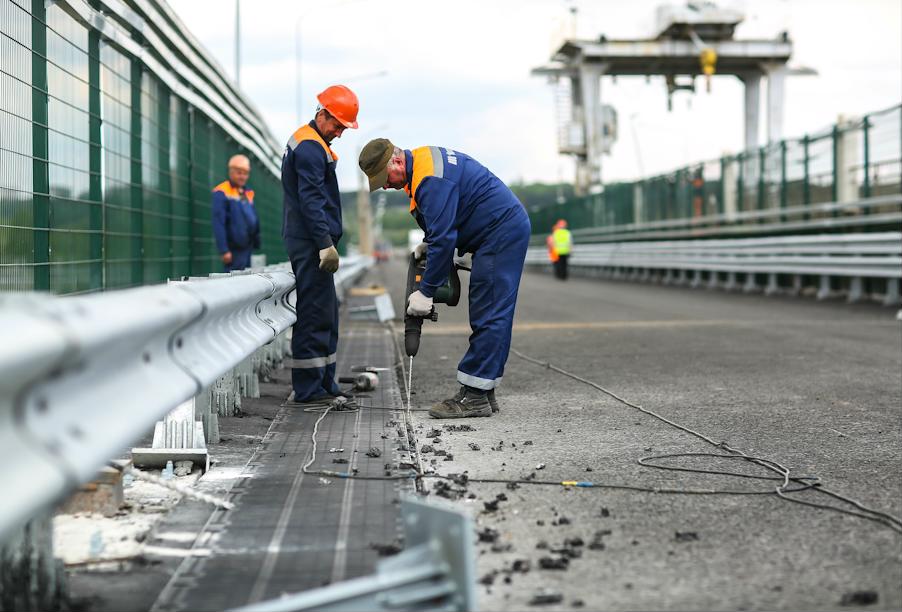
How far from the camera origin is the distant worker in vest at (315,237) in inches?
298

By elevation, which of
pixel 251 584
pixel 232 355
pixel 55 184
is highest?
pixel 55 184

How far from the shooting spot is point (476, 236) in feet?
23.8

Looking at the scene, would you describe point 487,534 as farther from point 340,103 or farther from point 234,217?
point 234,217

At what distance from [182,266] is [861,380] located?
246 inches

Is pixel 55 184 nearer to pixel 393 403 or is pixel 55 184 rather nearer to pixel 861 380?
pixel 393 403

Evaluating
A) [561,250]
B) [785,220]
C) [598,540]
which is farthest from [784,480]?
[561,250]

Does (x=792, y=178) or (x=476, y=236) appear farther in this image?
(x=792, y=178)

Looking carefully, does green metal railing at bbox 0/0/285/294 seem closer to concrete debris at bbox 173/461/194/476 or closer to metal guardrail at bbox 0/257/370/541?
concrete debris at bbox 173/461/194/476

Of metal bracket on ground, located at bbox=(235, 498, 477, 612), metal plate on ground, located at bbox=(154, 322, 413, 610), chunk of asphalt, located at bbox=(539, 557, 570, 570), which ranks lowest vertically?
metal plate on ground, located at bbox=(154, 322, 413, 610)

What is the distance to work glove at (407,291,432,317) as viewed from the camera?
22.9ft

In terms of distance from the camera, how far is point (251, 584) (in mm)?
3490

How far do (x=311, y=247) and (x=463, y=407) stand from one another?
5.15 feet

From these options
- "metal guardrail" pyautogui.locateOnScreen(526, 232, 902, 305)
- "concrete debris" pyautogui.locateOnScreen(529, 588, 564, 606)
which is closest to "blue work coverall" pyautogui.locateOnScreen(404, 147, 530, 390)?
"concrete debris" pyautogui.locateOnScreen(529, 588, 564, 606)

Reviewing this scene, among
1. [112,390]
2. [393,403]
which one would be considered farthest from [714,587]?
[393,403]
